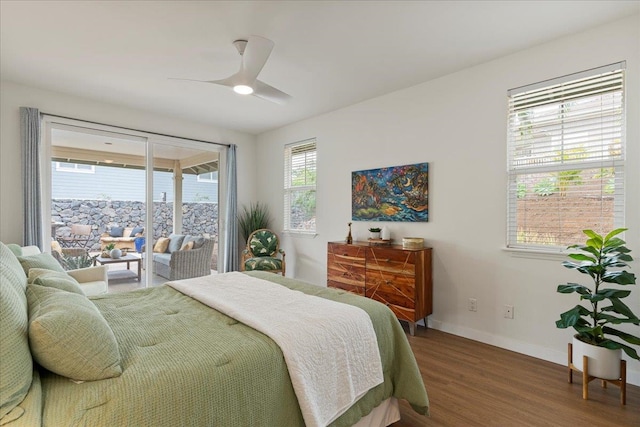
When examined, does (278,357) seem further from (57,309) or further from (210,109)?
(210,109)

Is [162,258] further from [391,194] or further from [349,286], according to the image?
[391,194]

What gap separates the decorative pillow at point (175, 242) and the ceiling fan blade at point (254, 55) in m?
3.06

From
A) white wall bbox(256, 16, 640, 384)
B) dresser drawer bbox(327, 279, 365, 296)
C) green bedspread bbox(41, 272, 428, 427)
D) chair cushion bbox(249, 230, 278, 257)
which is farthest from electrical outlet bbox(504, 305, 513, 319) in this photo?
chair cushion bbox(249, 230, 278, 257)

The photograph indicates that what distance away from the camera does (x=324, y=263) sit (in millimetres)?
4652

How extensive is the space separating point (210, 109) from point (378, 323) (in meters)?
3.79

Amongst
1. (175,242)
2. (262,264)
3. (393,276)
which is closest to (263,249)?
(262,264)

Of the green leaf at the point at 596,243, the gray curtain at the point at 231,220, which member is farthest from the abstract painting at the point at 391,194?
the gray curtain at the point at 231,220

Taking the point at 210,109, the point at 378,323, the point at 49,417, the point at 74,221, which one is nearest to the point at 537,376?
the point at 378,323

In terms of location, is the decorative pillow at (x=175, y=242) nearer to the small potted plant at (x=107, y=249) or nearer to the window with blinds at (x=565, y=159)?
the small potted plant at (x=107, y=249)

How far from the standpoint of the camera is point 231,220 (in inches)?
209

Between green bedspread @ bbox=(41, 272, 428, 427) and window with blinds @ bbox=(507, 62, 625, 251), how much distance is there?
1.82 m

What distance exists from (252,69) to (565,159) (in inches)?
105

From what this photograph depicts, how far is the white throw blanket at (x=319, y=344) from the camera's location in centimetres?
135

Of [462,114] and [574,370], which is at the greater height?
[462,114]
